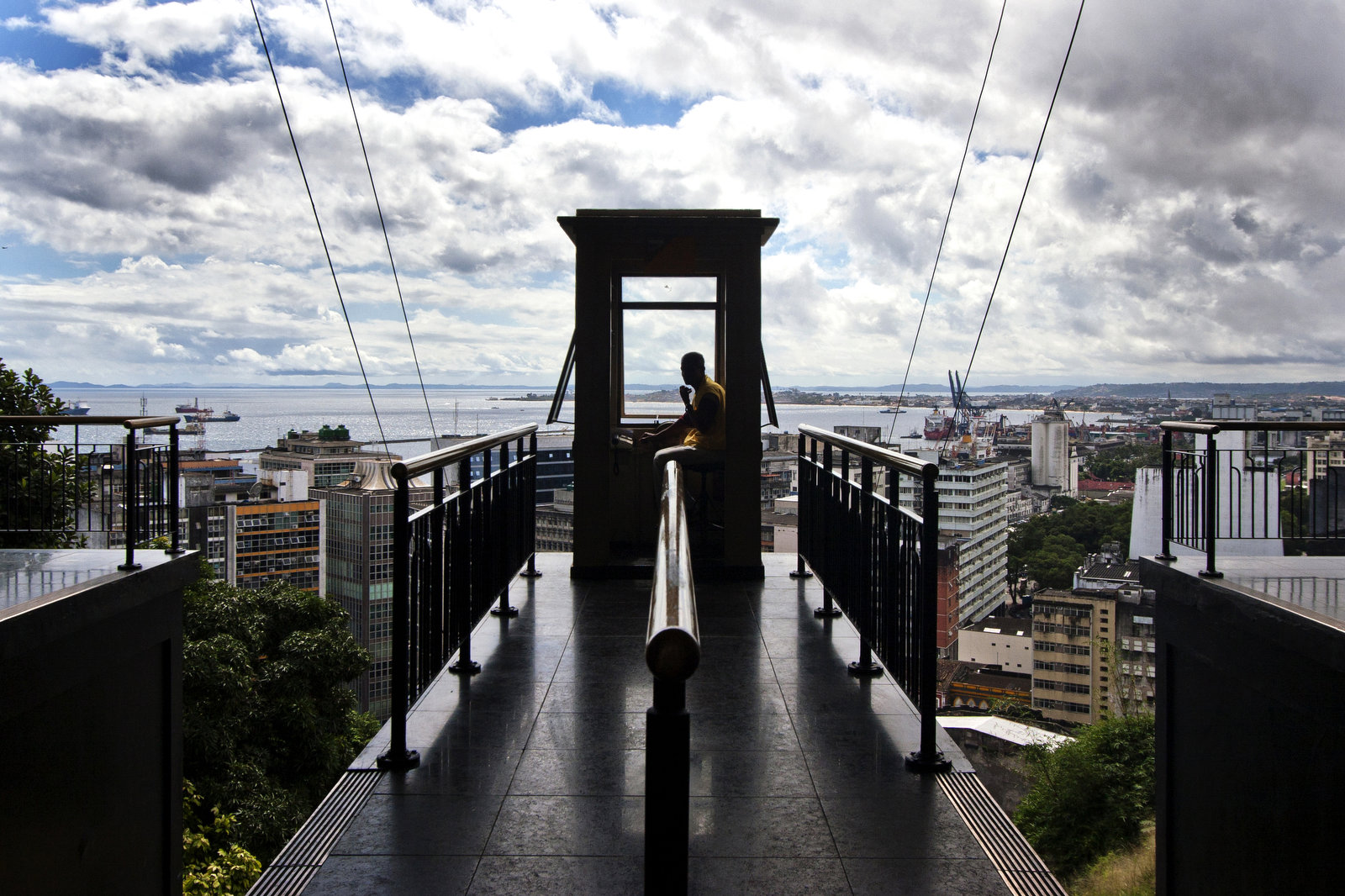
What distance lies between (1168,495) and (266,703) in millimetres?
17715

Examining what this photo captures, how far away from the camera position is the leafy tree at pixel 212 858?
932 cm

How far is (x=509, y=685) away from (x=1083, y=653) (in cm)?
3431


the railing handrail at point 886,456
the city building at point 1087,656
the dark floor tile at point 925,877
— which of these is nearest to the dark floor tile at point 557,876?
the dark floor tile at point 925,877

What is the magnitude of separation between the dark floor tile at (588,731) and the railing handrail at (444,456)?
1.06 m

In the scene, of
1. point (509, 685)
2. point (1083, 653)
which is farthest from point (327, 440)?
point (509, 685)

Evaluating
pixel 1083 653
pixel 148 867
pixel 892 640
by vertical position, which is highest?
pixel 892 640

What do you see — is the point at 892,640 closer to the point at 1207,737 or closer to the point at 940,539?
the point at 940,539

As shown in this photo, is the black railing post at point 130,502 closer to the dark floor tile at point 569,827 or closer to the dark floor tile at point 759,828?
the dark floor tile at point 569,827

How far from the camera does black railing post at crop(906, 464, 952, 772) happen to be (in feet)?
9.53

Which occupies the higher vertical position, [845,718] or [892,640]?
[892,640]

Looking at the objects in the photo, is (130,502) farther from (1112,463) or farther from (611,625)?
(1112,463)

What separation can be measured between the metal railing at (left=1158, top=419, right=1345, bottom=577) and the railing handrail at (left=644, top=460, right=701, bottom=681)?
3.33m

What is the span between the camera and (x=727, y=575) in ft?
20.2

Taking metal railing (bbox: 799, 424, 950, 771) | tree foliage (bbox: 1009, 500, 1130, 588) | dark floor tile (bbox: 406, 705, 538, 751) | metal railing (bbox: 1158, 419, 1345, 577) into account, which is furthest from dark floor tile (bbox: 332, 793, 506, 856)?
tree foliage (bbox: 1009, 500, 1130, 588)
